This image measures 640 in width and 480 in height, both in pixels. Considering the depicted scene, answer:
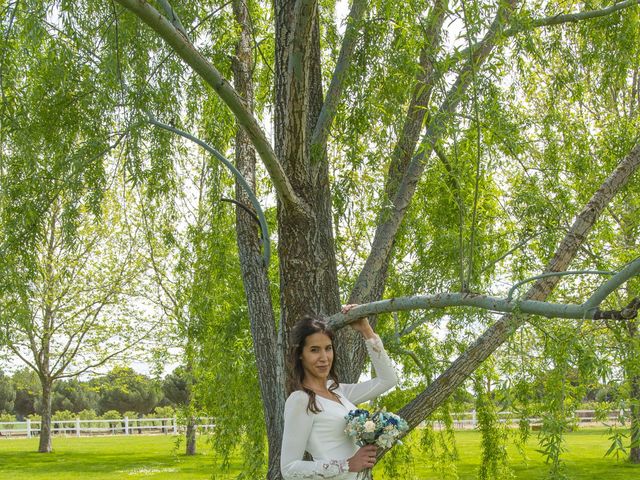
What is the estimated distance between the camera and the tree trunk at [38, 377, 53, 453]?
1847 cm

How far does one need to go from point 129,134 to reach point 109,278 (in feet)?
43.3

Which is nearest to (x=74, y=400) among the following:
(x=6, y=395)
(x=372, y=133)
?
(x=6, y=395)

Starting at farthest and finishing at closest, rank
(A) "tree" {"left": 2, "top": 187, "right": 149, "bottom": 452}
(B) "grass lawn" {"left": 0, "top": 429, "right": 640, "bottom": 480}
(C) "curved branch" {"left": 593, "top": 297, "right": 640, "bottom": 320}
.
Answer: (A) "tree" {"left": 2, "top": 187, "right": 149, "bottom": 452} < (B) "grass lawn" {"left": 0, "top": 429, "right": 640, "bottom": 480} < (C) "curved branch" {"left": 593, "top": 297, "right": 640, "bottom": 320}

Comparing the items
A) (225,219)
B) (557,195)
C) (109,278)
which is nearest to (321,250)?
(225,219)

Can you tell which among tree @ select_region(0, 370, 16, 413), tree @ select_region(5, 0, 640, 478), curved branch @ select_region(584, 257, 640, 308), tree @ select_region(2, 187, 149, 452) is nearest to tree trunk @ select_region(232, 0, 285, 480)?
tree @ select_region(5, 0, 640, 478)

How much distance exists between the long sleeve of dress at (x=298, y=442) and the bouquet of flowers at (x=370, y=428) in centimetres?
15

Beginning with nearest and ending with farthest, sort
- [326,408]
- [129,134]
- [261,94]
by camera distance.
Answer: [326,408] < [129,134] < [261,94]

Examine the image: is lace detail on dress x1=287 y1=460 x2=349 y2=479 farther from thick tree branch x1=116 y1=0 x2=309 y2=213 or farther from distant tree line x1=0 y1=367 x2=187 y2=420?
distant tree line x1=0 y1=367 x2=187 y2=420

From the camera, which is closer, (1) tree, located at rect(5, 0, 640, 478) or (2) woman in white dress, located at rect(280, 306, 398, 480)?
(2) woman in white dress, located at rect(280, 306, 398, 480)

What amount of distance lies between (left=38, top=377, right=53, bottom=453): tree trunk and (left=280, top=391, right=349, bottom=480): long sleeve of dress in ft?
55.0

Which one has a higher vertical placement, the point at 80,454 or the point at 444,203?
the point at 444,203

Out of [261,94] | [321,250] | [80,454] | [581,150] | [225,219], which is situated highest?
[261,94]

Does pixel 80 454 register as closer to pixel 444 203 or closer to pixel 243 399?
pixel 243 399

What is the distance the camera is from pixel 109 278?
17625mm
